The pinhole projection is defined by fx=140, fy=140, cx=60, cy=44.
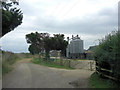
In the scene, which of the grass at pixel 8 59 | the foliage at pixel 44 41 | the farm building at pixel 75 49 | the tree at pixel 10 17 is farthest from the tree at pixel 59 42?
the grass at pixel 8 59

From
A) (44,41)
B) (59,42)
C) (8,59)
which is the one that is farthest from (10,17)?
(59,42)

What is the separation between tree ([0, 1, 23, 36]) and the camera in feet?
32.1

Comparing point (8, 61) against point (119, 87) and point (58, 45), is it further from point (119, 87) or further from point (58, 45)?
point (58, 45)

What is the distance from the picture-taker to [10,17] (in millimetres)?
10320

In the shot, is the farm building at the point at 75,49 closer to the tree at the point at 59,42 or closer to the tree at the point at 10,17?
the tree at the point at 59,42

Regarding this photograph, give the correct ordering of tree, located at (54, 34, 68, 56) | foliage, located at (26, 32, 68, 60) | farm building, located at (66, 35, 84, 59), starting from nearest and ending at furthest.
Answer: foliage, located at (26, 32, 68, 60) → farm building, located at (66, 35, 84, 59) → tree, located at (54, 34, 68, 56)

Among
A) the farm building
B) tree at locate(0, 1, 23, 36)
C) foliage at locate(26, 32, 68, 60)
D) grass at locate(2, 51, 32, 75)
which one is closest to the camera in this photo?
grass at locate(2, 51, 32, 75)

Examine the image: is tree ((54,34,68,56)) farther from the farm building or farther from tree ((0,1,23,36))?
tree ((0,1,23,36))

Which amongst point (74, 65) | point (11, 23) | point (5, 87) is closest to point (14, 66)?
point (5, 87)

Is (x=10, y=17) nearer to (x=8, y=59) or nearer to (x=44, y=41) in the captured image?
(x=8, y=59)

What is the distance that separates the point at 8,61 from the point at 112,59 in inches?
217

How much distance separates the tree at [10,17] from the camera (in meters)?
9.79

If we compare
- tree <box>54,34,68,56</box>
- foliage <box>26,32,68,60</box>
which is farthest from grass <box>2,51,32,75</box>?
tree <box>54,34,68,56</box>

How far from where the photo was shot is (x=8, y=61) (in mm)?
7836
